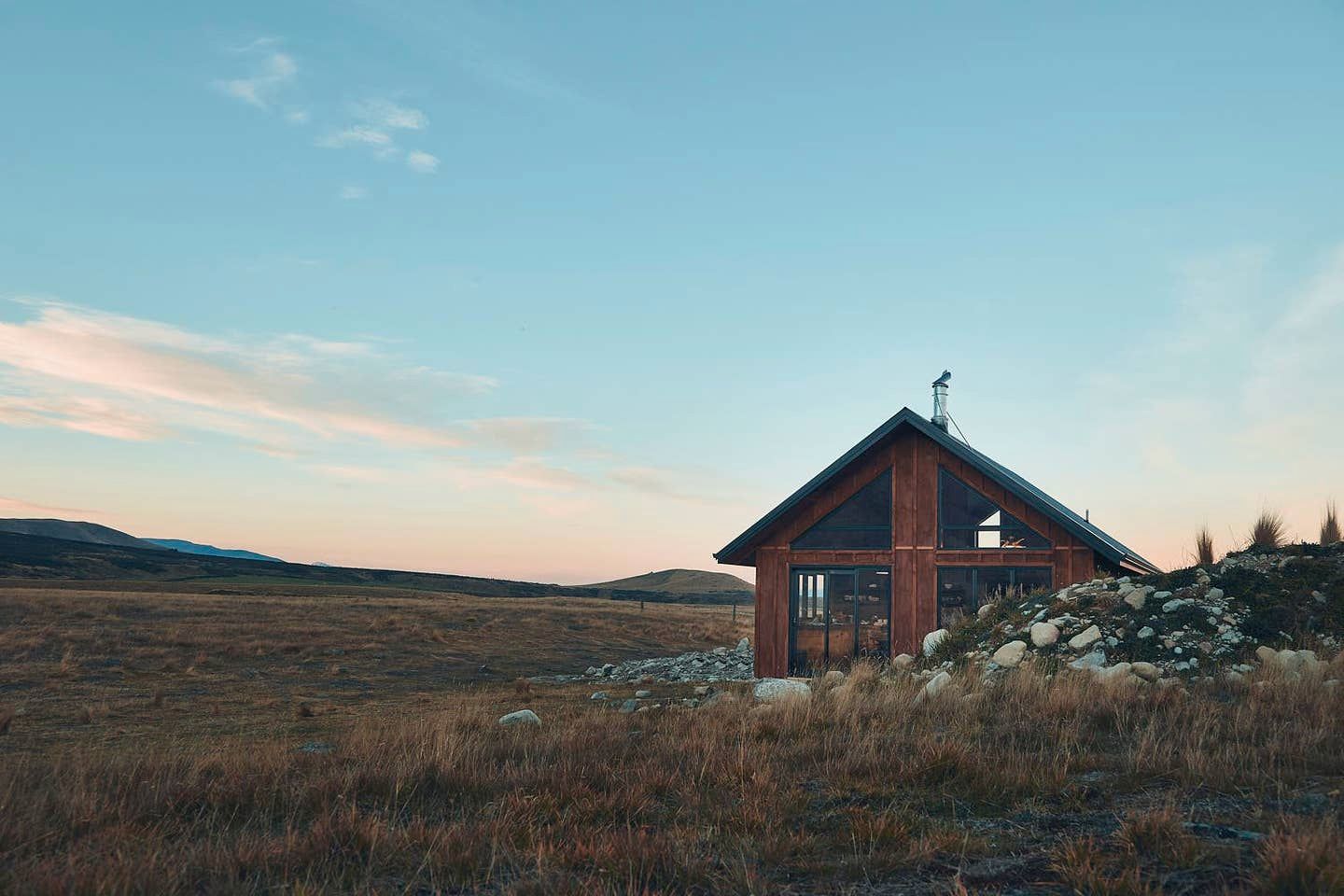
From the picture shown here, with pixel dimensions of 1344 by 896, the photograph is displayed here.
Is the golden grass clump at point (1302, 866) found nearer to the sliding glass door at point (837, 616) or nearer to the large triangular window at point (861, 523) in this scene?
the sliding glass door at point (837, 616)

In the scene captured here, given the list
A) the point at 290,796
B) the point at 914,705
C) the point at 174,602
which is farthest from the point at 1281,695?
the point at 174,602

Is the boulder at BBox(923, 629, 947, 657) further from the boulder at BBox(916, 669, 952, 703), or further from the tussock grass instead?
the tussock grass

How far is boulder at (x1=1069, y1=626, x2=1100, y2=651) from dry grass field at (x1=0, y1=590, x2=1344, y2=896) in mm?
3382

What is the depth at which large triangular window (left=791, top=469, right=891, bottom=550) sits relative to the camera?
875 inches

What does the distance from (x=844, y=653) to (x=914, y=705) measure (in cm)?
1109

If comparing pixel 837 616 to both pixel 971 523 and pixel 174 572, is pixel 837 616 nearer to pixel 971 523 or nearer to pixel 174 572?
pixel 971 523

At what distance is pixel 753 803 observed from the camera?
6789 millimetres

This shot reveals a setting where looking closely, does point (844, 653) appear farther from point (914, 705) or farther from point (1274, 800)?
point (1274, 800)

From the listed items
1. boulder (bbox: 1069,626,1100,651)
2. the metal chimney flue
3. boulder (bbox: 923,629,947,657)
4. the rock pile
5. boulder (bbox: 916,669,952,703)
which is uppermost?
the metal chimney flue

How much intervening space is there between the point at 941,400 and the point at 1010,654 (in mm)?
11017

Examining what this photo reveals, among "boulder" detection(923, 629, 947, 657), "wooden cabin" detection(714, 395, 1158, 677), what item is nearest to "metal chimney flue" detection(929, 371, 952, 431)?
"wooden cabin" detection(714, 395, 1158, 677)

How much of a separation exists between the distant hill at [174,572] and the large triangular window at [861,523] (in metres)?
55.1

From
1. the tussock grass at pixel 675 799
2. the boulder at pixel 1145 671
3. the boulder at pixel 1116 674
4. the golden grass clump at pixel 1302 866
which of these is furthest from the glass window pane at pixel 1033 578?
the golden grass clump at pixel 1302 866

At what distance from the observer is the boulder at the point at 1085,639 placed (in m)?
15.1
